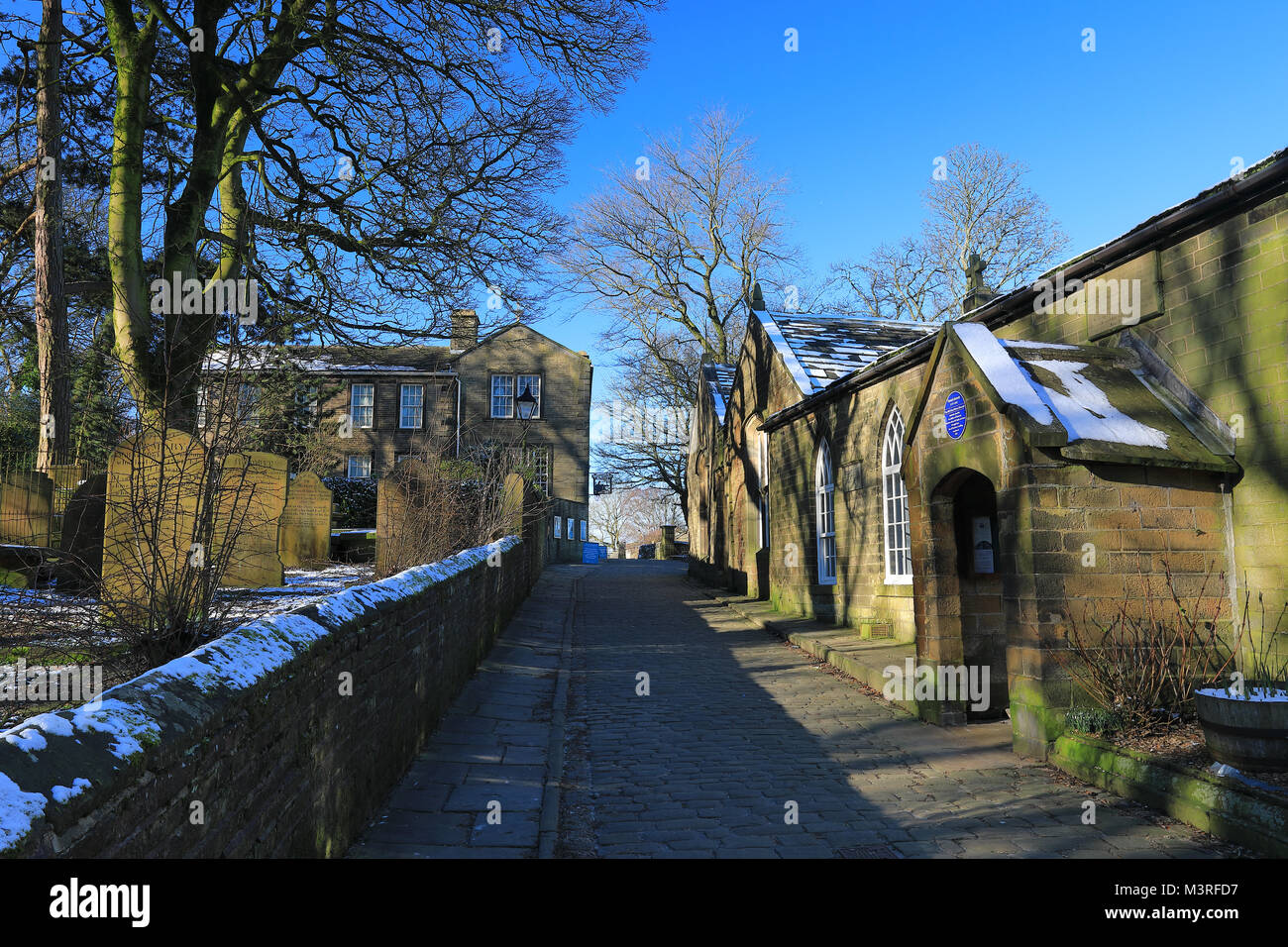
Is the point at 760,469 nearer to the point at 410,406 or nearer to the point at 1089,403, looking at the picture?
the point at 1089,403

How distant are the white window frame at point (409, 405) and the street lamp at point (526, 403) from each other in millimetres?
4640

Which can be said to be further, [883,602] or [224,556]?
[883,602]

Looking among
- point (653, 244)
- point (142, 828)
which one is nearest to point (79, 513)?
point (142, 828)

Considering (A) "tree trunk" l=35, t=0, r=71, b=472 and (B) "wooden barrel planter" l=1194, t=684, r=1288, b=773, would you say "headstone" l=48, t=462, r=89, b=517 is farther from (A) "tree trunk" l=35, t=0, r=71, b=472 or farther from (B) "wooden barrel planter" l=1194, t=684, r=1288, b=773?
(B) "wooden barrel planter" l=1194, t=684, r=1288, b=773

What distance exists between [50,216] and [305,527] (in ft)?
20.3

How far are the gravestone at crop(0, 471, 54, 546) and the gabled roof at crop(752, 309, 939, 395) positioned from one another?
13.8 metres

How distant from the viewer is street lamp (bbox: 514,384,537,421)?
42125 millimetres

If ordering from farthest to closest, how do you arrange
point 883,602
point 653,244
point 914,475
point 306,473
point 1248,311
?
point 653,244
point 306,473
point 883,602
point 914,475
point 1248,311

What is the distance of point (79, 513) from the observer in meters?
10.2

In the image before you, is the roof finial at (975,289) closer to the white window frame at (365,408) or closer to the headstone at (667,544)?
the white window frame at (365,408)

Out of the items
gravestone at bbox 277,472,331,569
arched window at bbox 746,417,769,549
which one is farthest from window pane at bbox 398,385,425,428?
gravestone at bbox 277,472,331,569

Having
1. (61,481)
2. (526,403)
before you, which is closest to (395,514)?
(61,481)

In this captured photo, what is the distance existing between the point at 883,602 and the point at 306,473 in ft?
35.1

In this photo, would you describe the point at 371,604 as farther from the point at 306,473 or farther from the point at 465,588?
the point at 306,473
